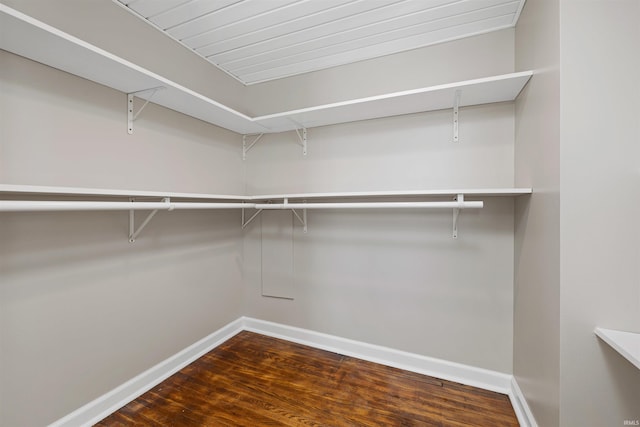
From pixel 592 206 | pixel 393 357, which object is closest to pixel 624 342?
pixel 592 206

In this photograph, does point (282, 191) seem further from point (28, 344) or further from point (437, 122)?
point (28, 344)

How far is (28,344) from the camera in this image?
1.20 meters

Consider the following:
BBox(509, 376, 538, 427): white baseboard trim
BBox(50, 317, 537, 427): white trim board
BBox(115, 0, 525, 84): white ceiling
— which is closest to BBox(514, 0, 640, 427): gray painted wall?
BBox(509, 376, 538, 427): white baseboard trim

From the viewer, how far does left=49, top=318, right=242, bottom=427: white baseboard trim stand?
1.36 m

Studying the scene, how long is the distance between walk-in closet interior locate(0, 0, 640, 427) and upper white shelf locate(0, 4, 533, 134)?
0.02 metres

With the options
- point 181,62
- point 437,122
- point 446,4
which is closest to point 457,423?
point 437,122

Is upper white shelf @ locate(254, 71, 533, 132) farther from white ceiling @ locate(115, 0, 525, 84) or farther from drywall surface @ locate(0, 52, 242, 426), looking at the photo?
drywall surface @ locate(0, 52, 242, 426)

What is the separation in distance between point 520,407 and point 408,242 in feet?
3.57

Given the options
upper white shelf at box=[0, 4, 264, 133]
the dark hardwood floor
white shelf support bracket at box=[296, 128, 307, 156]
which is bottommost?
the dark hardwood floor

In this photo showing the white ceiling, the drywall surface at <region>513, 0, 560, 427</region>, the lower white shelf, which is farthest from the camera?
the white ceiling

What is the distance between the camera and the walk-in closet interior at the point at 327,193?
986mm

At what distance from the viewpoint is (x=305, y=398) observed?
1603mm

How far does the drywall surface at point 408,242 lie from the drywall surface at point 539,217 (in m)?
0.12

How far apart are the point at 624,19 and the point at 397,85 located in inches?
43.6
